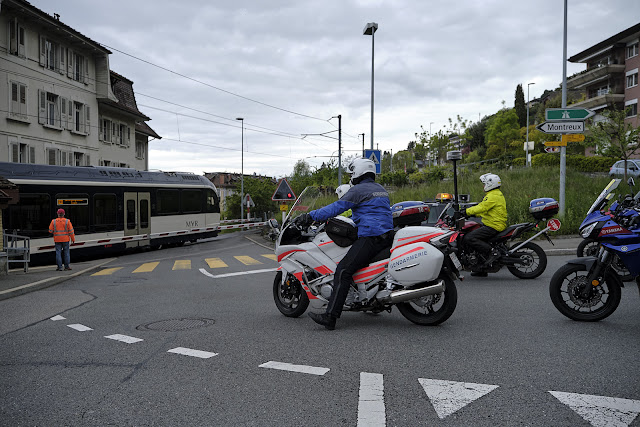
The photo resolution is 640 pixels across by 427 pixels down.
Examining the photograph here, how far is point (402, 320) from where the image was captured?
6.17 metres

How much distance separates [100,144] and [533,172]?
25.2m

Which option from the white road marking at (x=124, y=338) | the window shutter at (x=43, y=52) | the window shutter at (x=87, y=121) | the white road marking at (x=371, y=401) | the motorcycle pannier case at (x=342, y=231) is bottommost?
the white road marking at (x=124, y=338)

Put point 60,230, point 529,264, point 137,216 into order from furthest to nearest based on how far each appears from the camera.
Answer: point 137,216, point 60,230, point 529,264

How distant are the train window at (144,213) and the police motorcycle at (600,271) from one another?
60.2 ft

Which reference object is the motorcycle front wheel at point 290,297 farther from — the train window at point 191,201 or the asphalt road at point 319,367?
the train window at point 191,201

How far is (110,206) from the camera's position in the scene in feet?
64.5

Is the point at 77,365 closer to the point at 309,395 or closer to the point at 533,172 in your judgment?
the point at 309,395

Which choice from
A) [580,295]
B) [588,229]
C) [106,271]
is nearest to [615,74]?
[106,271]

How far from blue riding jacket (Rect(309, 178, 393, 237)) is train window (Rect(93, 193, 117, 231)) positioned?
1545cm

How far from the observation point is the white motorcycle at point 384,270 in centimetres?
544

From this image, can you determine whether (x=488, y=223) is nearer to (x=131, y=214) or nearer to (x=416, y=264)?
(x=416, y=264)

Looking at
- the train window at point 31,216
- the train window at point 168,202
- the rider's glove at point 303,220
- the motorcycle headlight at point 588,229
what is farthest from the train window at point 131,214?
the motorcycle headlight at point 588,229

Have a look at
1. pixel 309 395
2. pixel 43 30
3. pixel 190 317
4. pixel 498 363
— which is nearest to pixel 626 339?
pixel 498 363

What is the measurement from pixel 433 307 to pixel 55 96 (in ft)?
90.8
